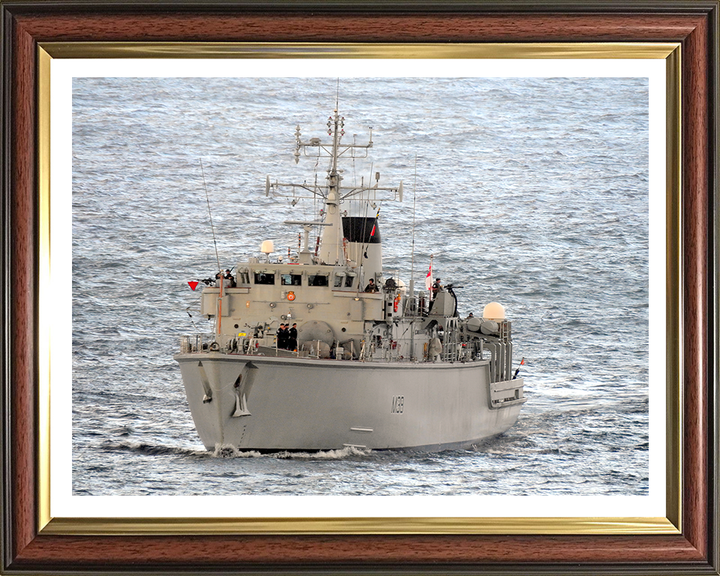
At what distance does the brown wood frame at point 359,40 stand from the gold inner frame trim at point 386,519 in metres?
0.06

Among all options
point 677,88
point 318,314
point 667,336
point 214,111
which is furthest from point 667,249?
point 318,314

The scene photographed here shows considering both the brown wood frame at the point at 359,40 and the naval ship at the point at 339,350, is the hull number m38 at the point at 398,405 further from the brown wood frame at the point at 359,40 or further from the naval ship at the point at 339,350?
the brown wood frame at the point at 359,40

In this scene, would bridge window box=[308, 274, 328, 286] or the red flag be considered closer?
the red flag

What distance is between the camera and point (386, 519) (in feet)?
25.4

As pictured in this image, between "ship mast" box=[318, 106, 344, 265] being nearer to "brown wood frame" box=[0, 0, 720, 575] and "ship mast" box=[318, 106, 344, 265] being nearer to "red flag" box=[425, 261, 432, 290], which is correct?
"red flag" box=[425, 261, 432, 290]

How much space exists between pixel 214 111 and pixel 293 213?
105 inches

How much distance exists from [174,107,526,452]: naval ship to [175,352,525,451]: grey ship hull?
0.07 feet

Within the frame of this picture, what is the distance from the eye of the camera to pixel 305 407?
39.5ft

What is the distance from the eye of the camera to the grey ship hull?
1098cm

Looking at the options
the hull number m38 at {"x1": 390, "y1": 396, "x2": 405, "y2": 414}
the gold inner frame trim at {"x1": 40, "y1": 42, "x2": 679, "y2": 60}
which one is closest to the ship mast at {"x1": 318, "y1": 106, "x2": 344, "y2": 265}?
the hull number m38 at {"x1": 390, "y1": 396, "x2": 405, "y2": 414}

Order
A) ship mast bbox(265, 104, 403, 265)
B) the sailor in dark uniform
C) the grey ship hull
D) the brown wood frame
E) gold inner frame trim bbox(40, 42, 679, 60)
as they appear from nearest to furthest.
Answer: the brown wood frame → gold inner frame trim bbox(40, 42, 679, 60) → ship mast bbox(265, 104, 403, 265) → the grey ship hull → the sailor in dark uniform

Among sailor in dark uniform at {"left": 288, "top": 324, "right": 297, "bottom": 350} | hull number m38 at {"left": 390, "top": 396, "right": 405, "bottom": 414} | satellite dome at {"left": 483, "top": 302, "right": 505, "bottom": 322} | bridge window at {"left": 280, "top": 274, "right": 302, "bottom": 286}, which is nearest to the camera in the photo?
satellite dome at {"left": 483, "top": 302, "right": 505, "bottom": 322}

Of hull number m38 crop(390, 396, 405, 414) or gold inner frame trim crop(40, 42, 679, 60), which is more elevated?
gold inner frame trim crop(40, 42, 679, 60)

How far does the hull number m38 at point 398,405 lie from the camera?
12.7m
